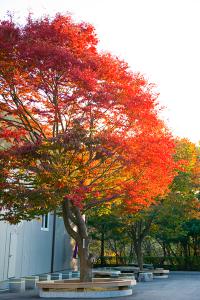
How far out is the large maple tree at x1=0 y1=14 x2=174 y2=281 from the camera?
1716 cm

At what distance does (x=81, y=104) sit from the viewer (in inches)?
707

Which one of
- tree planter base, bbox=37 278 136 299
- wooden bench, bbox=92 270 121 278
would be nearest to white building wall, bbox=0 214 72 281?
wooden bench, bbox=92 270 121 278

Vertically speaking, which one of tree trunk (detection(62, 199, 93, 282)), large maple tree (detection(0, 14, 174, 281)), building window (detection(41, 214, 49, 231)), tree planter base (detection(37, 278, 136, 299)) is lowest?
tree planter base (detection(37, 278, 136, 299))

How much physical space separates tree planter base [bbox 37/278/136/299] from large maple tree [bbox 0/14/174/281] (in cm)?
295

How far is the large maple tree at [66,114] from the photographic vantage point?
17.2 meters

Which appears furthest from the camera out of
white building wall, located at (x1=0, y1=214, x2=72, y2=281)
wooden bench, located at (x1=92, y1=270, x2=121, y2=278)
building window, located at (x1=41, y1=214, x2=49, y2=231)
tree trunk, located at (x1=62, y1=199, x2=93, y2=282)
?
building window, located at (x1=41, y1=214, x2=49, y2=231)

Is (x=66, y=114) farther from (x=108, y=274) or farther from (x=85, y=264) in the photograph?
(x=108, y=274)

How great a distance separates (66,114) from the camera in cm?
1853

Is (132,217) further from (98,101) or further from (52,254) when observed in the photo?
(98,101)

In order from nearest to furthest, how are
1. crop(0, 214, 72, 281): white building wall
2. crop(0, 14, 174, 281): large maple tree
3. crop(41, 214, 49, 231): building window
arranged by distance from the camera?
crop(0, 14, 174, 281): large maple tree, crop(0, 214, 72, 281): white building wall, crop(41, 214, 49, 231): building window

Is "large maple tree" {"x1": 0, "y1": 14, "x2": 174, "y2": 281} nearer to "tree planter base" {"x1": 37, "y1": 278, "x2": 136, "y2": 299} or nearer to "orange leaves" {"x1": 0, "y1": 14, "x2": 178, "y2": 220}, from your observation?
"orange leaves" {"x1": 0, "y1": 14, "x2": 178, "y2": 220}

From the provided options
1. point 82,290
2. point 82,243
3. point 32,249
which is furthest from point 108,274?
point 82,290

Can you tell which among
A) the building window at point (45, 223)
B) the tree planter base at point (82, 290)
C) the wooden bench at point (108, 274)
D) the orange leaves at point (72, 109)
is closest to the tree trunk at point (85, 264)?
the tree planter base at point (82, 290)

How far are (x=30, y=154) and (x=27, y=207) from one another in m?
2.00
